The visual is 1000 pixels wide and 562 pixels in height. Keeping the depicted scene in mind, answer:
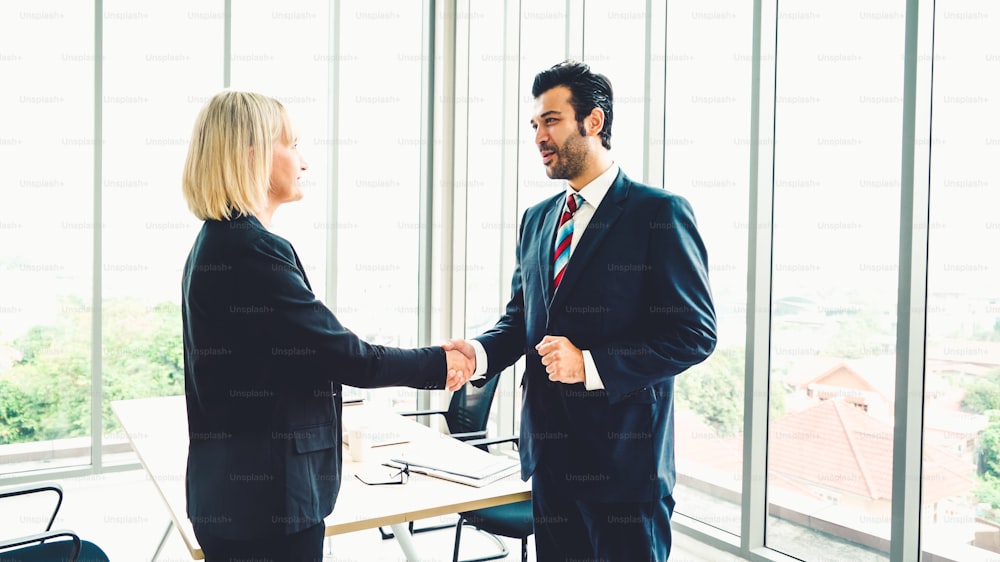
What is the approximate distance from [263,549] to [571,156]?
53.0 inches

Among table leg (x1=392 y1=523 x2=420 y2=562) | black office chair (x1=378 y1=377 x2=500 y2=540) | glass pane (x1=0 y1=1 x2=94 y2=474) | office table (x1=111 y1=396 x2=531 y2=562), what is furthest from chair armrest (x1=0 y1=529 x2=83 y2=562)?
glass pane (x1=0 y1=1 x2=94 y2=474)

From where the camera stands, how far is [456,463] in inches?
99.0

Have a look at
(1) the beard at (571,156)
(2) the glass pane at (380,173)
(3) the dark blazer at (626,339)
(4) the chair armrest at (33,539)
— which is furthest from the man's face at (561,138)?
(2) the glass pane at (380,173)

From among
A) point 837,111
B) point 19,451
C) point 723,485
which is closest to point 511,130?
point 837,111

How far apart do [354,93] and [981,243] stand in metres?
4.32

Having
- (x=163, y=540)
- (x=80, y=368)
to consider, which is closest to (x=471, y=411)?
(x=163, y=540)

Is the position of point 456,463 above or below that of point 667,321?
below

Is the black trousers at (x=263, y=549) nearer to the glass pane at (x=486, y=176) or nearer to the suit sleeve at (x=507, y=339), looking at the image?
the suit sleeve at (x=507, y=339)

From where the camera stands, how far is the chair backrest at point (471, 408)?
3.59m

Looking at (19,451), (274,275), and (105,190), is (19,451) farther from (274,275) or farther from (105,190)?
(274,275)

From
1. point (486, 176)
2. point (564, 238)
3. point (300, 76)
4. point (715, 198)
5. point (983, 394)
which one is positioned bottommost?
point (983, 394)

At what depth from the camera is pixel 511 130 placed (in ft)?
16.4

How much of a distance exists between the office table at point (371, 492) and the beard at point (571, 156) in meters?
0.99

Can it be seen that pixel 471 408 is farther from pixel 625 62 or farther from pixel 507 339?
pixel 625 62
